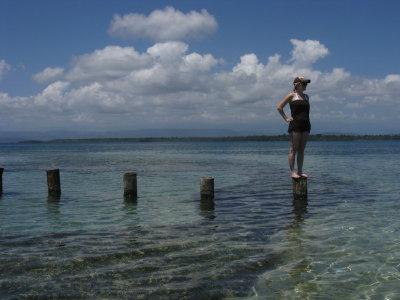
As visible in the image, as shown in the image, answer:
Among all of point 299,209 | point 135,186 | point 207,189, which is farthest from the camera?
point 135,186

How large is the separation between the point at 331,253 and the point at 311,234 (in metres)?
1.69

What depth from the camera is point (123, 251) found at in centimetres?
847

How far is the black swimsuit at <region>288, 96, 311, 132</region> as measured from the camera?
12.5 metres

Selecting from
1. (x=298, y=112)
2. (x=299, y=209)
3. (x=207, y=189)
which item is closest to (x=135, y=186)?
(x=207, y=189)

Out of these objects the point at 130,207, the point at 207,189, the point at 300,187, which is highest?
the point at 300,187

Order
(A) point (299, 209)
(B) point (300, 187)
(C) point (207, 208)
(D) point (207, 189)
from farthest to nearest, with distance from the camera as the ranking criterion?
(D) point (207, 189), (B) point (300, 187), (C) point (207, 208), (A) point (299, 209)

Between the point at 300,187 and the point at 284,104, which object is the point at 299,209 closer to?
the point at 300,187

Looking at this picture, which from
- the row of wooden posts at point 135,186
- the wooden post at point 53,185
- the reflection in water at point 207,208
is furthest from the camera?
the wooden post at point 53,185

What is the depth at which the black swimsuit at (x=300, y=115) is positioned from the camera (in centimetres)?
1248

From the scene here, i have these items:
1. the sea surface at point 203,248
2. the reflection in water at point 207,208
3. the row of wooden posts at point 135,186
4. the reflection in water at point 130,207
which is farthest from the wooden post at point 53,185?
the reflection in water at point 207,208

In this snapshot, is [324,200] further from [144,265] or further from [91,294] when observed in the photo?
[91,294]

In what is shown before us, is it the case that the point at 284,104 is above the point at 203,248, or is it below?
above

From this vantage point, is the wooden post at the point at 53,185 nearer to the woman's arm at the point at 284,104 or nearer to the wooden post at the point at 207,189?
the wooden post at the point at 207,189

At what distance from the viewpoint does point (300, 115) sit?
12.6 meters
